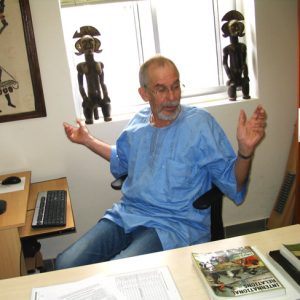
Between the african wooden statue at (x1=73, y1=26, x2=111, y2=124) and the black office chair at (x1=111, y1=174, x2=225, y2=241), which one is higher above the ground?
the african wooden statue at (x1=73, y1=26, x2=111, y2=124)

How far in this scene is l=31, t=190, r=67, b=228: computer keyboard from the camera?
5.35ft

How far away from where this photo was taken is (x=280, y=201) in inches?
103

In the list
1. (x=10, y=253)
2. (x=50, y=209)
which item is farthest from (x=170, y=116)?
(x=10, y=253)

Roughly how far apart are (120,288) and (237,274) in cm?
31

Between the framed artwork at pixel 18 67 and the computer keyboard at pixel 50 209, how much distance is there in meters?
0.55

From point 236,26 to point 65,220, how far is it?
164cm

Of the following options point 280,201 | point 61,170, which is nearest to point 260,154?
point 280,201

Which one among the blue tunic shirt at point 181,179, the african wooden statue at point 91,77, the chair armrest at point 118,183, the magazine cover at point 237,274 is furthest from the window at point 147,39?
the magazine cover at point 237,274

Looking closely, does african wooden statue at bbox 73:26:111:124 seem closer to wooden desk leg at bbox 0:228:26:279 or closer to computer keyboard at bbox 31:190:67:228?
computer keyboard at bbox 31:190:67:228

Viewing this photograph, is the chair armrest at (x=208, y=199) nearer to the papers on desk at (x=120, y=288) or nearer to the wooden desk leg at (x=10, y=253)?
the papers on desk at (x=120, y=288)

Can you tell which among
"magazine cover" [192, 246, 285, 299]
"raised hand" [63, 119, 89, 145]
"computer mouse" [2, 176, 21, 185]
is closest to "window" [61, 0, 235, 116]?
"raised hand" [63, 119, 89, 145]

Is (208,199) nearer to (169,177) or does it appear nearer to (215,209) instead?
(215,209)

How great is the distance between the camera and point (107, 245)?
5.26 feet

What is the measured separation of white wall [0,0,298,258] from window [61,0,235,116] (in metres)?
0.22
